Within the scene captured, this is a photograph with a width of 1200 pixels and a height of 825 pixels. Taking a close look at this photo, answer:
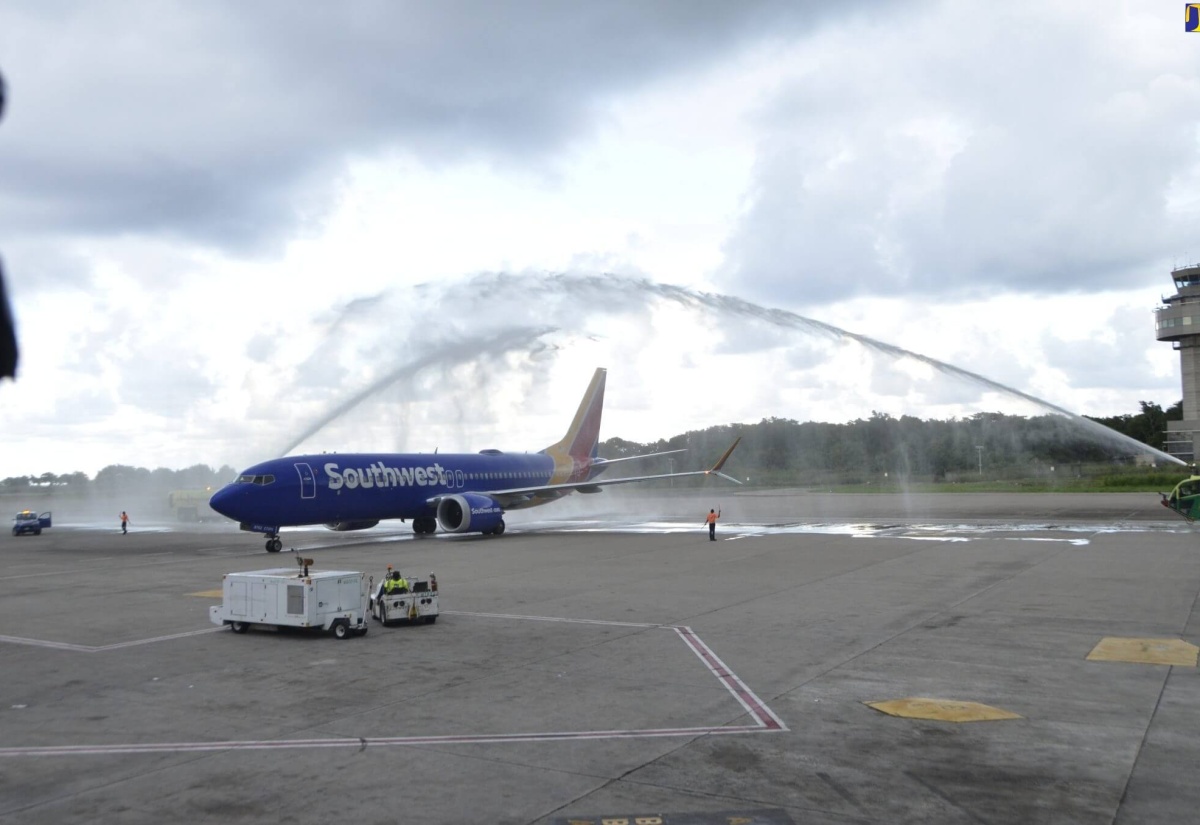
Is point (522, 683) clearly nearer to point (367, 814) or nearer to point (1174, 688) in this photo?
point (367, 814)

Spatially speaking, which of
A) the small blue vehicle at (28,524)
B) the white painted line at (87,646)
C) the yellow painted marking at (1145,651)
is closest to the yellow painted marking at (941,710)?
the yellow painted marking at (1145,651)

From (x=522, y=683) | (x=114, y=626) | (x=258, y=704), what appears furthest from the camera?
(x=114, y=626)

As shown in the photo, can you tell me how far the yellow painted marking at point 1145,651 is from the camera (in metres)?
15.7

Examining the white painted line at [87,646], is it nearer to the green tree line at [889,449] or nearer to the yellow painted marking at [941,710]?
the yellow painted marking at [941,710]

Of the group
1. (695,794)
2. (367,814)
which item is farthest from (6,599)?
(695,794)

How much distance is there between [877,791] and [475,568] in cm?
2252

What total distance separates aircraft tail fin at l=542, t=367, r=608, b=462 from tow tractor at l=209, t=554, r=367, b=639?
122ft

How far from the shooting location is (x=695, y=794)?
9375 mm

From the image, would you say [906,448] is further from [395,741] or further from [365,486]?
[395,741]

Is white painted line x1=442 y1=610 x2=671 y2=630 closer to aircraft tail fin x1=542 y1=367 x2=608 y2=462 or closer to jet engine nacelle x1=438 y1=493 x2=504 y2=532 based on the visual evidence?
jet engine nacelle x1=438 y1=493 x2=504 y2=532

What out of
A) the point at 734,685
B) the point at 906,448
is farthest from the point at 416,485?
the point at 906,448

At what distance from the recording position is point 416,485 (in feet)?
147

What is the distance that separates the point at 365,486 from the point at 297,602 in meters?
23.4

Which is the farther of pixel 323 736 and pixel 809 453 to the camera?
pixel 809 453
